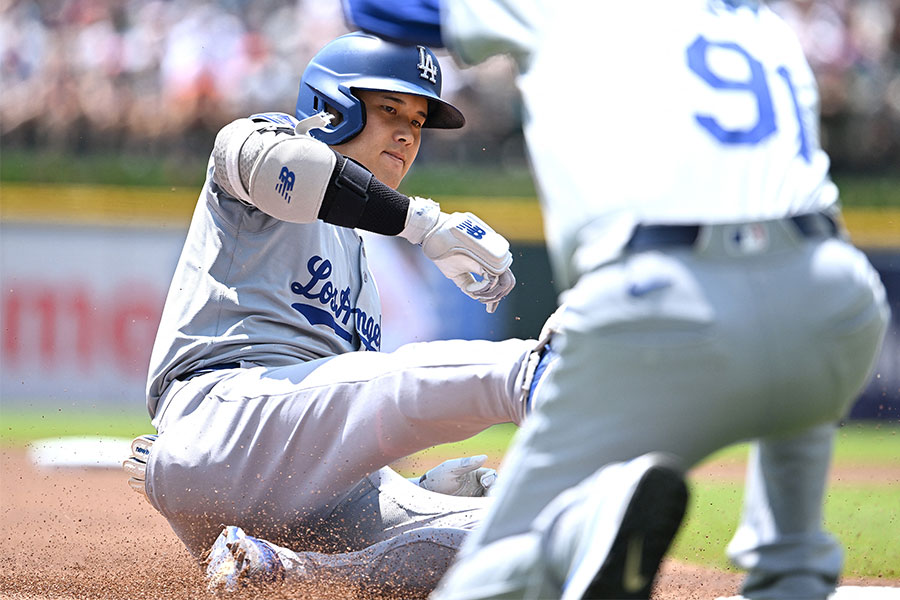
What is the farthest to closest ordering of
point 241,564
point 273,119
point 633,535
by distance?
point 273,119, point 241,564, point 633,535

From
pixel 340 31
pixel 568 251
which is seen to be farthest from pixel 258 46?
pixel 568 251

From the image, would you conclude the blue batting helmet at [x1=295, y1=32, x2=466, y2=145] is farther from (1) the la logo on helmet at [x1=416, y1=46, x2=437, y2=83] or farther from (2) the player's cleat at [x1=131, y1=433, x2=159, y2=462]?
(2) the player's cleat at [x1=131, y1=433, x2=159, y2=462]

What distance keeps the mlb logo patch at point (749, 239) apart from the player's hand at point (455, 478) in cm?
190

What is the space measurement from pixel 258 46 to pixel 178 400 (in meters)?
7.50

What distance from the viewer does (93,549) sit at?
14.6 ft

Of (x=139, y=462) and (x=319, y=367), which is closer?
(x=319, y=367)

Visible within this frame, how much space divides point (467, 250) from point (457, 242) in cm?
4

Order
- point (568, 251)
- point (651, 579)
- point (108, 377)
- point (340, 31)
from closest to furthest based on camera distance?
point (651, 579)
point (568, 251)
point (108, 377)
point (340, 31)

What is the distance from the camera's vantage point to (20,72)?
33.6 feet

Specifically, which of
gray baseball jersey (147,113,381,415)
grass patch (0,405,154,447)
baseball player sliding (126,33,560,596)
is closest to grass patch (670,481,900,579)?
baseball player sliding (126,33,560,596)

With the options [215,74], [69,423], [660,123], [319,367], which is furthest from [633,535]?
[215,74]

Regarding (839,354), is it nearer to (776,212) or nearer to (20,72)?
(776,212)

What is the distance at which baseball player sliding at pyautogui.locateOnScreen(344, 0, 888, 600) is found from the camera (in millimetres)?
1646

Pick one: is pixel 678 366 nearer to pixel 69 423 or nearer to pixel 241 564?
pixel 241 564
